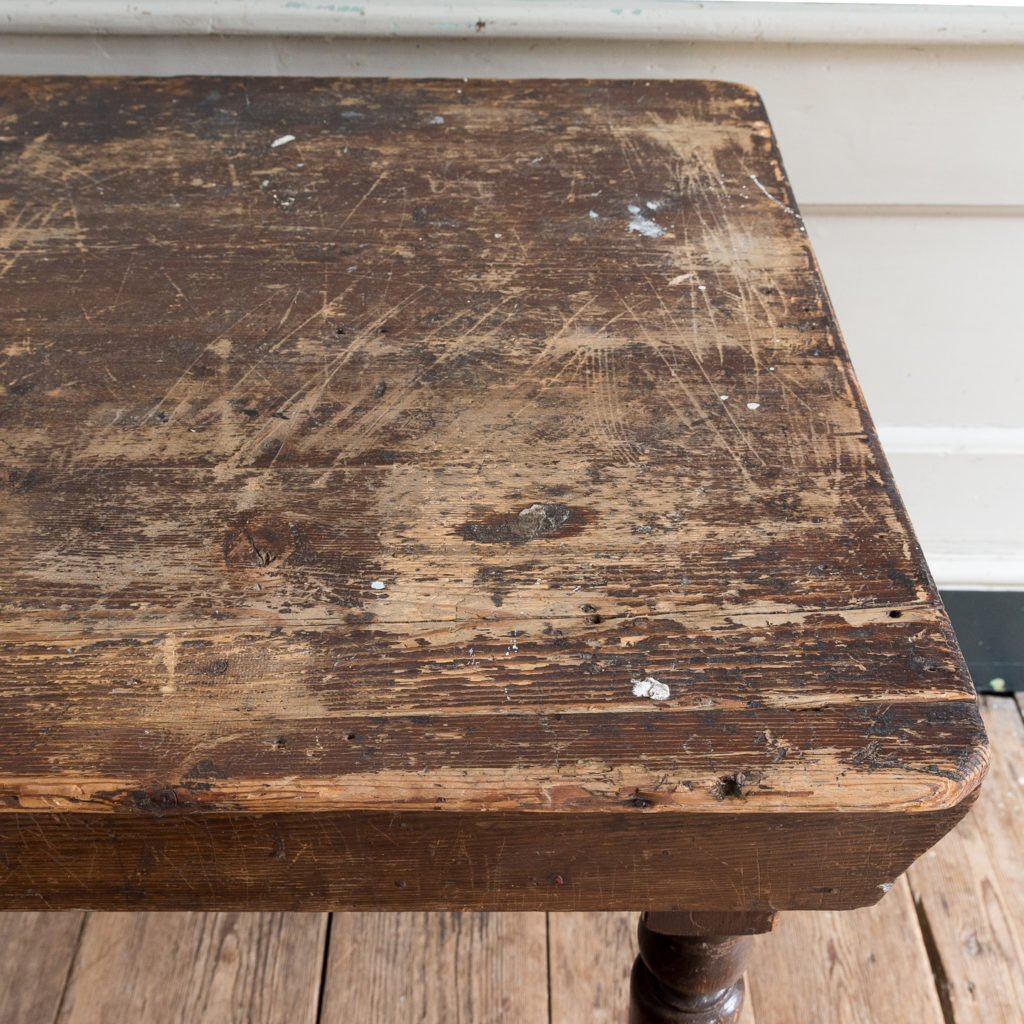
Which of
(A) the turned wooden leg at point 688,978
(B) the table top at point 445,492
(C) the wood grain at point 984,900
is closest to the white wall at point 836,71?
(B) the table top at point 445,492

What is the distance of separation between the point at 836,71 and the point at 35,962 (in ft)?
4.11

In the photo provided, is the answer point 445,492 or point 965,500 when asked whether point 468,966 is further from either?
point 965,500

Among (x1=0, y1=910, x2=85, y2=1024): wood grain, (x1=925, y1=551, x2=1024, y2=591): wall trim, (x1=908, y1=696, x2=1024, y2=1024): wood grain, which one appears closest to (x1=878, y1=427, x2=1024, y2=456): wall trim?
(x1=925, y1=551, x2=1024, y2=591): wall trim

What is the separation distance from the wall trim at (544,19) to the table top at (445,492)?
215 millimetres

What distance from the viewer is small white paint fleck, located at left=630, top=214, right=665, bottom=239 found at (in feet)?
2.18

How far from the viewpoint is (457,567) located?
0.46 metres

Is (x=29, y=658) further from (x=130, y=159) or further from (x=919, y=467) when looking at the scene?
(x=919, y=467)

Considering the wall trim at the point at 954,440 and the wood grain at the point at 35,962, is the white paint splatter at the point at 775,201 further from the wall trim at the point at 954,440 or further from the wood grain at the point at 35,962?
the wood grain at the point at 35,962

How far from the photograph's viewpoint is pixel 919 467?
1.25 metres

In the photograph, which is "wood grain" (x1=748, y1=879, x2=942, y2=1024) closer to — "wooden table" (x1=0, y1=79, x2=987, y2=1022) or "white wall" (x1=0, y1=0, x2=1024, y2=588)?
"wooden table" (x1=0, y1=79, x2=987, y2=1022)

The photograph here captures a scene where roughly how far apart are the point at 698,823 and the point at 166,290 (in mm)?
466

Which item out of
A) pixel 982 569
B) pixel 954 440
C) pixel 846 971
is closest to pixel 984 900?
pixel 846 971

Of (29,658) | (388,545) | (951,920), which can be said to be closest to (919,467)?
(951,920)

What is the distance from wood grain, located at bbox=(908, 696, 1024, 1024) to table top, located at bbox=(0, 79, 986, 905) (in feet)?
2.52
